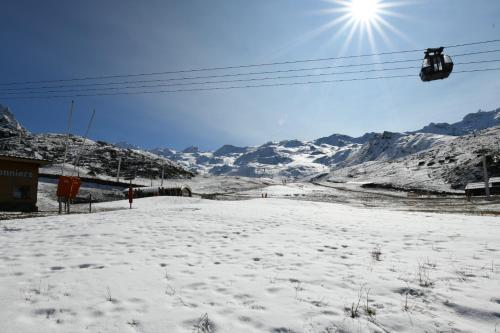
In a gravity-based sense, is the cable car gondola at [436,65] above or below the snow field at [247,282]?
above

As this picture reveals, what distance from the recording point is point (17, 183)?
3381 cm

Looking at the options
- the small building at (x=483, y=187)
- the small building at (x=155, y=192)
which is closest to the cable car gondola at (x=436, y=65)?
the small building at (x=155, y=192)

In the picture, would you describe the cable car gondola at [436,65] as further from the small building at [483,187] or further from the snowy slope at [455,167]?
the snowy slope at [455,167]

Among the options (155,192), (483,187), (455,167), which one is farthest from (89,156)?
(455,167)

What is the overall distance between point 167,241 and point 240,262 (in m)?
4.04

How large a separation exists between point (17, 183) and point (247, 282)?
36168 millimetres

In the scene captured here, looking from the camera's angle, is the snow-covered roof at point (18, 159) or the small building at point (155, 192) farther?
the small building at point (155, 192)

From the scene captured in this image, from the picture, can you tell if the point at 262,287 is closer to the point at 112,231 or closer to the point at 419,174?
the point at 112,231

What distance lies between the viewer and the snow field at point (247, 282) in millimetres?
5645

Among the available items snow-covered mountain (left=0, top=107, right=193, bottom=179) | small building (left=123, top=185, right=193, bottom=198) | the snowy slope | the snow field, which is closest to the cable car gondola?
the snow field

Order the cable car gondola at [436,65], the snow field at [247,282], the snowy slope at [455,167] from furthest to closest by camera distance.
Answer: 1. the snowy slope at [455,167]
2. the cable car gondola at [436,65]
3. the snow field at [247,282]

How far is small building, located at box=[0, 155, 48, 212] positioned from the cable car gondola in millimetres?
38677

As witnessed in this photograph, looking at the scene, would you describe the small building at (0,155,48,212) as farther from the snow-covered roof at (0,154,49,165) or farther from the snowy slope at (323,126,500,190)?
the snowy slope at (323,126,500,190)

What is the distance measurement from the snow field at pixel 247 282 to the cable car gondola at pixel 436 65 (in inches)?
486
